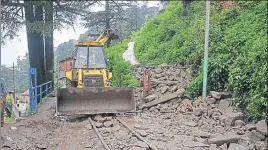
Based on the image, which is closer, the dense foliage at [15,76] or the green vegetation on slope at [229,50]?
the green vegetation on slope at [229,50]

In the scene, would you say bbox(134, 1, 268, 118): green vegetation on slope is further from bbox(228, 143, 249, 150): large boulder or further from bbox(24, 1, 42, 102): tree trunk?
bbox(24, 1, 42, 102): tree trunk

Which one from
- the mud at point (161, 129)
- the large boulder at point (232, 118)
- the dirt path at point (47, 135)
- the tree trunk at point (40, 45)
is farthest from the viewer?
the tree trunk at point (40, 45)

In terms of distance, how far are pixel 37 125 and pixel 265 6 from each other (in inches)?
410

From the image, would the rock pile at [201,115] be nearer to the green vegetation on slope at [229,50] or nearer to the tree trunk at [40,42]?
the green vegetation on slope at [229,50]

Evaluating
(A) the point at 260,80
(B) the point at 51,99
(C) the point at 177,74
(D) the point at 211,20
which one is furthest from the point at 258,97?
(B) the point at 51,99

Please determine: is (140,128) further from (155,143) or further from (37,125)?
(37,125)

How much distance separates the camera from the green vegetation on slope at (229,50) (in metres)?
9.12

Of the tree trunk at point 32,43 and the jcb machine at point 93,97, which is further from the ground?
the tree trunk at point 32,43

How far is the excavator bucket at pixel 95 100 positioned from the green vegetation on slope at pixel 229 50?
→ 2.37 meters

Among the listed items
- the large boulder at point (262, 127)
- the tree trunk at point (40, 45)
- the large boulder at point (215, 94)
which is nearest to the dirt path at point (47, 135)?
the large boulder at point (262, 127)

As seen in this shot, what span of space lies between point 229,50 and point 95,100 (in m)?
5.05

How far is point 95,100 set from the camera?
11.1 m

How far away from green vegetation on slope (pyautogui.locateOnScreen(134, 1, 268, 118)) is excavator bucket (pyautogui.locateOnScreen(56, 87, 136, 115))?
2.37m

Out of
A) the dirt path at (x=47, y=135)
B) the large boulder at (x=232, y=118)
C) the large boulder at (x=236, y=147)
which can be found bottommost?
the dirt path at (x=47, y=135)
